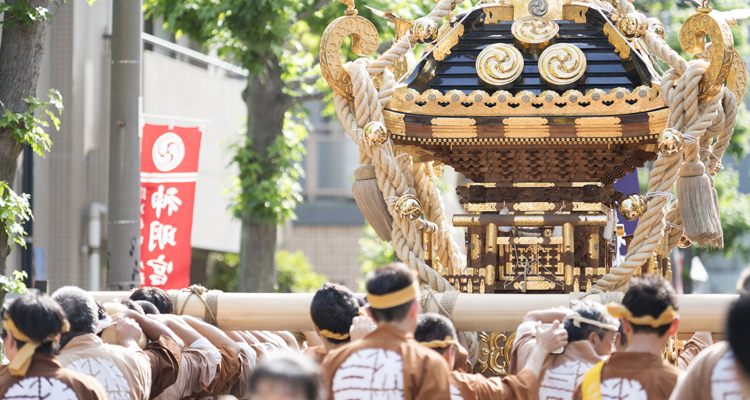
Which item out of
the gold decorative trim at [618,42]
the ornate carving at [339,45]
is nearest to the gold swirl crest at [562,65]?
the gold decorative trim at [618,42]

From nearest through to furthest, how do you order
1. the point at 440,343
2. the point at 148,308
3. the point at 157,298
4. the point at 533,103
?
the point at 440,343 → the point at 148,308 → the point at 157,298 → the point at 533,103

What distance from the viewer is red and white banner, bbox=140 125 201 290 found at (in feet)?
26.7

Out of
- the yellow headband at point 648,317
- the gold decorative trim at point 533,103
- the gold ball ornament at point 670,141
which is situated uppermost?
the gold decorative trim at point 533,103

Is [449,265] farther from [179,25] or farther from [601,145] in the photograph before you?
[179,25]

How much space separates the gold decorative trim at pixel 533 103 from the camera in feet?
17.6

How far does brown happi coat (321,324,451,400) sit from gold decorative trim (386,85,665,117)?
241 centimetres

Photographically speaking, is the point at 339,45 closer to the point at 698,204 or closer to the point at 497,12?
the point at 497,12

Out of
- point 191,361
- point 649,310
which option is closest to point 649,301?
point 649,310

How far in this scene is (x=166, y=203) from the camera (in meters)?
8.35

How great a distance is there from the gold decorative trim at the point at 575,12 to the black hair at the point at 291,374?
401 cm

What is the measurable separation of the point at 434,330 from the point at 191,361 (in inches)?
57.1

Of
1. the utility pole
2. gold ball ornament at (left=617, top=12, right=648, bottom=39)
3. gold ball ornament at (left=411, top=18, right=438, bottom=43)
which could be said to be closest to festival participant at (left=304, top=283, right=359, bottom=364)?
gold ball ornament at (left=411, top=18, right=438, bottom=43)

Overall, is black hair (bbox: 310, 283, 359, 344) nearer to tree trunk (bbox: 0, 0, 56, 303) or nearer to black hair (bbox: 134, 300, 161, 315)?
black hair (bbox: 134, 300, 161, 315)

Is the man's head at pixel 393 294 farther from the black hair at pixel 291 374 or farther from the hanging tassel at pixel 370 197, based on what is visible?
the hanging tassel at pixel 370 197
